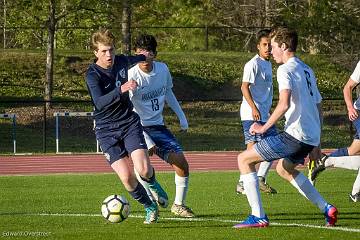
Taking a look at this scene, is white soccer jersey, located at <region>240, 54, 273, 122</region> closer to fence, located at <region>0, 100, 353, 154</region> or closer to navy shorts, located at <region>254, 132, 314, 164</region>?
navy shorts, located at <region>254, 132, 314, 164</region>

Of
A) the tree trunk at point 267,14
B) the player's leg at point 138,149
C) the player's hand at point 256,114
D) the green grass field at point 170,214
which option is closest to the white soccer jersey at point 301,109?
the green grass field at point 170,214

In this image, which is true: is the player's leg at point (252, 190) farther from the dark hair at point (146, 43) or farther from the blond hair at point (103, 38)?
the dark hair at point (146, 43)

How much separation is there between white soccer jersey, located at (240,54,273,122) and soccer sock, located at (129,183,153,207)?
3841mm

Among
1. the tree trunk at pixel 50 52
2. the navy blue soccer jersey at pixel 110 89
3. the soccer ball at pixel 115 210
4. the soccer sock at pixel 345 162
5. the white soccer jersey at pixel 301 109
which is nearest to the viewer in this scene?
the white soccer jersey at pixel 301 109

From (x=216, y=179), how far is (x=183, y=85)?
20120 mm

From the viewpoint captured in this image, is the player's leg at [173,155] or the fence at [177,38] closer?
the player's leg at [173,155]

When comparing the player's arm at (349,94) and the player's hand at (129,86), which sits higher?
the player's hand at (129,86)

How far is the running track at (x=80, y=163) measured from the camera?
73.8 feet

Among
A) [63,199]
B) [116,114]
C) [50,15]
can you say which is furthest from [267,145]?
[50,15]

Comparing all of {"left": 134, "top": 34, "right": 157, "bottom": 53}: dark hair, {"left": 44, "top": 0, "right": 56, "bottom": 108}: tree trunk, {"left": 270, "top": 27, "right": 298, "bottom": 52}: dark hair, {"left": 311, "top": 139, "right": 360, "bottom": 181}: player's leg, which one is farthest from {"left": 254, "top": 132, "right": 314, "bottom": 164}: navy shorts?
{"left": 44, "top": 0, "right": 56, "bottom": 108}: tree trunk

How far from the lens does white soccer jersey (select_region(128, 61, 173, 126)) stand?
41.4 ft

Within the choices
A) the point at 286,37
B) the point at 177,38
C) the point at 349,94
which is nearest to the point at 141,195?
the point at 286,37

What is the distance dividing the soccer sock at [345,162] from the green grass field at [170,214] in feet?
1.42

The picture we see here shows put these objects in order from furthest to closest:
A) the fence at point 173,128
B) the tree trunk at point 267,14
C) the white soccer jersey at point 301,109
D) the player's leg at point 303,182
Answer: the tree trunk at point 267,14 < the fence at point 173,128 < the player's leg at point 303,182 < the white soccer jersey at point 301,109
